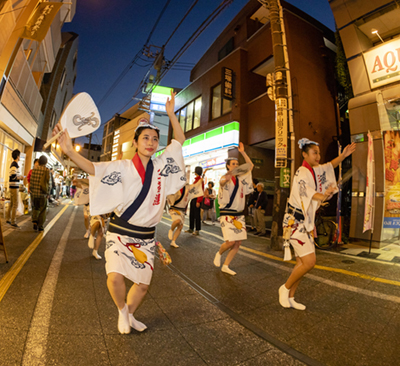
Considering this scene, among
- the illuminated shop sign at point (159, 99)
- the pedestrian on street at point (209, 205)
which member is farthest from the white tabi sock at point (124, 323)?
the illuminated shop sign at point (159, 99)

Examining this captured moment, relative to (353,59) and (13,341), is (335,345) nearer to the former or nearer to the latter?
(13,341)

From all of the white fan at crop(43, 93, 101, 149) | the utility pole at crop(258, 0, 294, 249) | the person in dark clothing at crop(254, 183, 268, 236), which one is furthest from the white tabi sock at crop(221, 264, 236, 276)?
the person in dark clothing at crop(254, 183, 268, 236)

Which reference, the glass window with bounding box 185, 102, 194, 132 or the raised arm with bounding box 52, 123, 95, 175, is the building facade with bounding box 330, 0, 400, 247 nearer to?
the raised arm with bounding box 52, 123, 95, 175

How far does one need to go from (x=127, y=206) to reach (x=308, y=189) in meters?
2.20

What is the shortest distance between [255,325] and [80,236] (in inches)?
227

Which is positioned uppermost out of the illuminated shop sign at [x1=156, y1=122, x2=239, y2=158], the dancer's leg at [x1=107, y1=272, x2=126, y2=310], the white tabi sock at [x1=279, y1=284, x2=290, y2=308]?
the illuminated shop sign at [x1=156, y1=122, x2=239, y2=158]

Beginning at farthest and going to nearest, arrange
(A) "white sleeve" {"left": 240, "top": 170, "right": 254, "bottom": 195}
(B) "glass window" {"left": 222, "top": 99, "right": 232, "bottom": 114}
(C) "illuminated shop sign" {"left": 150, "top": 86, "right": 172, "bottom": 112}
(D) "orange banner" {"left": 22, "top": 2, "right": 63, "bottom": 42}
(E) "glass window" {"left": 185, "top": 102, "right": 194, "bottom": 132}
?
(C) "illuminated shop sign" {"left": 150, "top": 86, "right": 172, "bottom": 112}
(E) "glass window" {"left": 185, "top": 102, "right": 194, "bottom": 132}
(B) "glass window" {"left": 222, "top": 99, "right": 232, "bottom": 114}
(D) "orange banner" {"left": 22, "top": 2, "right": 63, "bottom": 42}
(A) "white sleeve" {"left": 240, "top": 170, "right": 254, "bottom": 195}

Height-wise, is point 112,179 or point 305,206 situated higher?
point 112,179

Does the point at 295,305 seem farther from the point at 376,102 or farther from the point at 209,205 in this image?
the point at 209,205

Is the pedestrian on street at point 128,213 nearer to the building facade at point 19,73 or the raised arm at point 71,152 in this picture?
the raised arm at point 71,152

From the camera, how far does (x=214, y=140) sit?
43.6ft

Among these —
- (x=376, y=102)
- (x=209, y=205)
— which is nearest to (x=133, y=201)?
(x=376, y=102)

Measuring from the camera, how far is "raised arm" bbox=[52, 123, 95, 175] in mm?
1952

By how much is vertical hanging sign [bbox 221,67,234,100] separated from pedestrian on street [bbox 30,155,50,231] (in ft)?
28.4
